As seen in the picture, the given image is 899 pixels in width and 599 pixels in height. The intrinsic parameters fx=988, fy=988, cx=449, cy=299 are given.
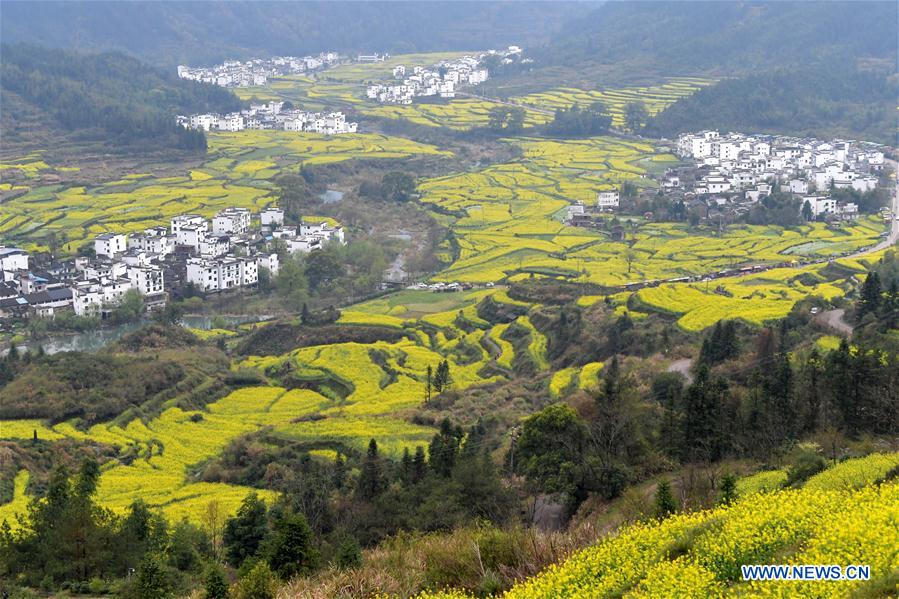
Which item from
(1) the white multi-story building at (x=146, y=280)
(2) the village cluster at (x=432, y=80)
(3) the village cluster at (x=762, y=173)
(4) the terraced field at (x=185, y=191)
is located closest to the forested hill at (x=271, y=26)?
(2) the village cluster at (x=432, y=80)

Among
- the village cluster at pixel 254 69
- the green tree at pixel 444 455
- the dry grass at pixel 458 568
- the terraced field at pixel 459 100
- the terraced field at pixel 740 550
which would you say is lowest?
the green tree at pixel 444 455

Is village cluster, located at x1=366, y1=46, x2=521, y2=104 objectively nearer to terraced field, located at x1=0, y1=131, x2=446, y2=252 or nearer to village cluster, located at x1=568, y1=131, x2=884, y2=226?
terraced field, located at x1=0, y1=131, x2=446, y2=252

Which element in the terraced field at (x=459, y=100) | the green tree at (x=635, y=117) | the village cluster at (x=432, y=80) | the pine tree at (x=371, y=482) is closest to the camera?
the pine tree at (x=371, y=482)

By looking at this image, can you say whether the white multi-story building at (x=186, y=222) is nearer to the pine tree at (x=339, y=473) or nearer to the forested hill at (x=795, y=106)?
the pine tree at (x=339, y=473)

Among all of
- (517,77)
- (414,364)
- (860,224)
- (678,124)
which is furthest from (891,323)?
(517,77)

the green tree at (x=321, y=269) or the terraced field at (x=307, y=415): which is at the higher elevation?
the green tree at (x=321, y=269)

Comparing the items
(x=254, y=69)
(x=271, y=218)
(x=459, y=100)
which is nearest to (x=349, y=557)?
(x=271, y=218)
